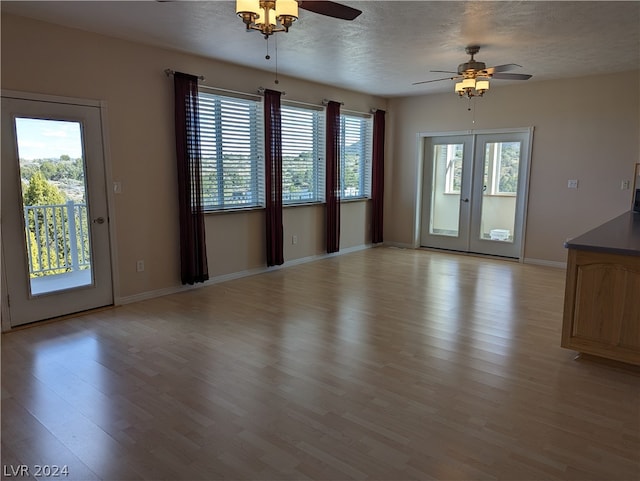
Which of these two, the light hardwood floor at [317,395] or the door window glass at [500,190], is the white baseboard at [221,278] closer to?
the light hardwood floor at [317,395]

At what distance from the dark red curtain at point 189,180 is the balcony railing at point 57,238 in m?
1.03

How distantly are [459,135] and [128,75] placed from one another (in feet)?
16.6

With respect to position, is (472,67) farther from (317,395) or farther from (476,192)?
A: (317,395)

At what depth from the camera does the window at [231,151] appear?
17.4 feet

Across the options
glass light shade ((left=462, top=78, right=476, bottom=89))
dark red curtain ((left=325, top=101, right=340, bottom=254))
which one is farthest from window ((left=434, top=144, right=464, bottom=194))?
glass light shade ((left=462, top=78, right=476, bottom=89))

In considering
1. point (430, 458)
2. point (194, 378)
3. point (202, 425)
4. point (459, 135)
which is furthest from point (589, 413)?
point (459, 135)

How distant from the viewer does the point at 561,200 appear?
20.9 feet

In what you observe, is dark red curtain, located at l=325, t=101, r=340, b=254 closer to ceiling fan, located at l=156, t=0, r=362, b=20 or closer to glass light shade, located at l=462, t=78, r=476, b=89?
glass light shade, located at l=462, t=78, r=476, b=89

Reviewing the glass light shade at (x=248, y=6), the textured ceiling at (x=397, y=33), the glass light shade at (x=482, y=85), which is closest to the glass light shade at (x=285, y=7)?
the glass light shade at (x=248, y=6)

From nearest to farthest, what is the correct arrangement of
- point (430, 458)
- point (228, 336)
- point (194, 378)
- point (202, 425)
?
point (430, 458), point (202, 425), point (194, 378), point (228, 336)

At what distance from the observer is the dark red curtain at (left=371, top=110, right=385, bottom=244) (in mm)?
7770

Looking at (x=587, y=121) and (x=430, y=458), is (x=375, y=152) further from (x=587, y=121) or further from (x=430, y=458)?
(x=430, y=458)

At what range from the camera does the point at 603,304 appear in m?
3.18

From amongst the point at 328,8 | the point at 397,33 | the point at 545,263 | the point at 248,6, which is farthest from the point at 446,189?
the point at 248,6
